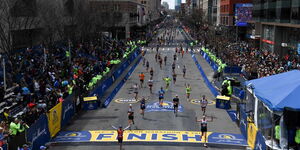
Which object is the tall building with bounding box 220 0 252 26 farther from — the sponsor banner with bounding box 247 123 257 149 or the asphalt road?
the sponsor banner with bounding box 247 123 257 149

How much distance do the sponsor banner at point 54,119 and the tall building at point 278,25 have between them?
31.0 metres

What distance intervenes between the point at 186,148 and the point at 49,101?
395 inches

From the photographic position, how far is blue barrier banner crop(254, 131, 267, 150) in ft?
54.0

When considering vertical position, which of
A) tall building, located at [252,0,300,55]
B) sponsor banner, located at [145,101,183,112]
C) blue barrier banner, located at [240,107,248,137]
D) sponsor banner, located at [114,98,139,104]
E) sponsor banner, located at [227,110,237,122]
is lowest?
sponsor banner, located at [227,110,237,122]

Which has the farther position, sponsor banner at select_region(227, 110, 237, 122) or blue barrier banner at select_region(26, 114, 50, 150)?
sponsor banner at select_region(227, 110, 237, 122)

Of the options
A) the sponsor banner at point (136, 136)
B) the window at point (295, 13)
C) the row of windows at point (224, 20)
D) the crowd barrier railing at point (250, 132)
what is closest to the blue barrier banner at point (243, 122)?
the crowd barrier railing at point (250, 132)

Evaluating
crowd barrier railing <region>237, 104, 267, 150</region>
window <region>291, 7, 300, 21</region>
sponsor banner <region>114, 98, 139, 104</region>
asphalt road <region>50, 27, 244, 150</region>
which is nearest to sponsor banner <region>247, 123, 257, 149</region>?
crowd barrier railing <region>237, 104, 267, 150</region>

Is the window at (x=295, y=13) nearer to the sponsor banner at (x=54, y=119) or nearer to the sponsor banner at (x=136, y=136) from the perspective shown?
the sponsor banner at (x=136, y=136)

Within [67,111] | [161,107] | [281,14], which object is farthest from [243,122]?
[281,14]

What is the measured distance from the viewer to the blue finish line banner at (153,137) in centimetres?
2089

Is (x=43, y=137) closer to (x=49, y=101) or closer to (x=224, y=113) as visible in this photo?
(x=49, y=101)

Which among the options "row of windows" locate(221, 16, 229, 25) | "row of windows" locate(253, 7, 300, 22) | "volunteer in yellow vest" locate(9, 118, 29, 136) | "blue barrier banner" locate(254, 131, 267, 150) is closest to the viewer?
"blue barrier banner" locate(254, 131, 267, 150)

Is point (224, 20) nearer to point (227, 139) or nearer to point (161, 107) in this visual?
point (161, 107)

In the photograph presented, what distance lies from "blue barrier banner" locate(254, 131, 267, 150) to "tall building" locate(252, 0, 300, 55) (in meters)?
28.0
